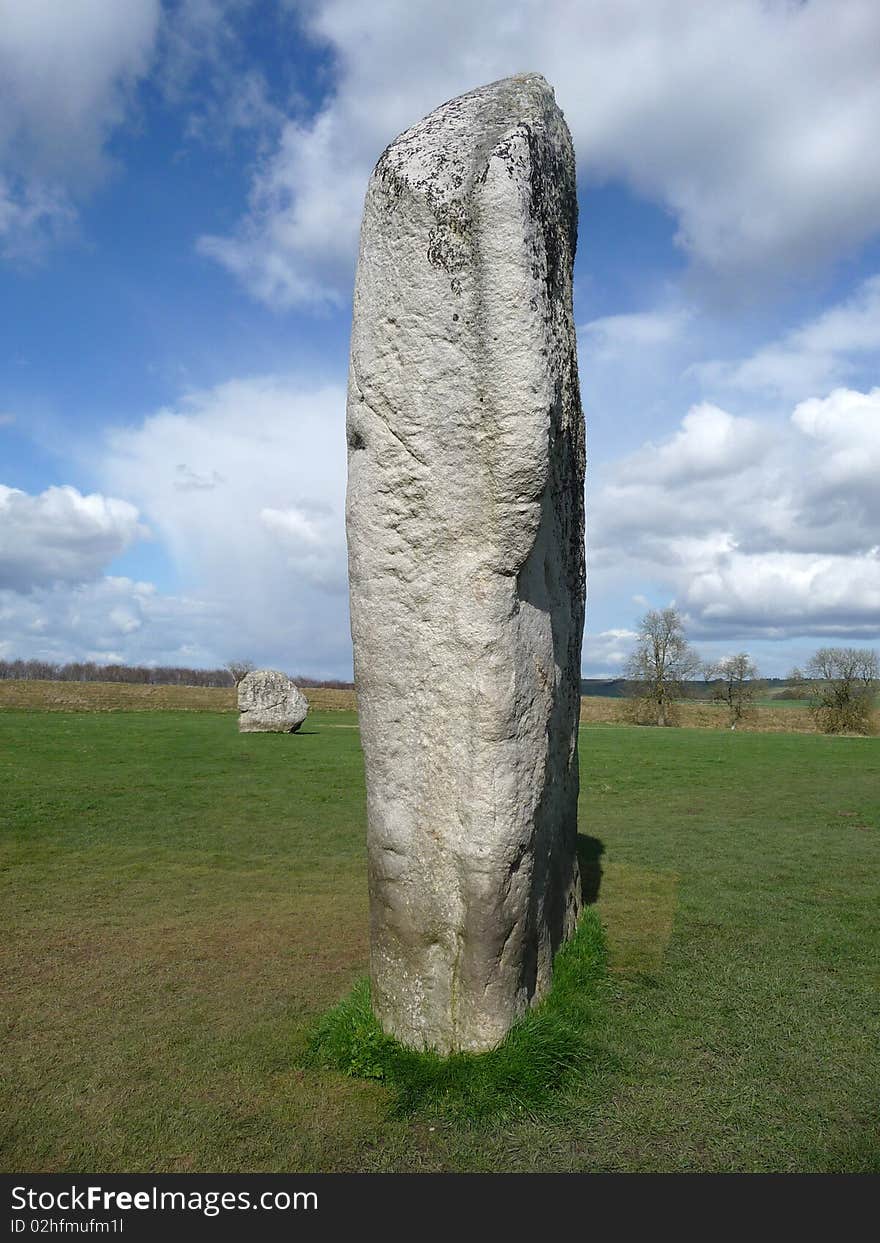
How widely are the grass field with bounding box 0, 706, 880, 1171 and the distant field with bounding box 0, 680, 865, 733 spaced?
82.4ft

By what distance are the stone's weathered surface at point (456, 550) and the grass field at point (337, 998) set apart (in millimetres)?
853

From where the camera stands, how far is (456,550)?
4.98 meters

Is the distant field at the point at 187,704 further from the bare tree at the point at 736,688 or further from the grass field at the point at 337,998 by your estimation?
the grass field at the point at 337,998

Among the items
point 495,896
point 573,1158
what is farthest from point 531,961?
point 573,1158

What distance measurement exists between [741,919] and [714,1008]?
2.47 m

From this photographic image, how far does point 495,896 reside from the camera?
4926 mm

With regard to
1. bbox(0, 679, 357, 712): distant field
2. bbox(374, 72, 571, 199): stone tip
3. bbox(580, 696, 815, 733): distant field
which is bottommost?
bbox(580, 696, 815, 733): distant field

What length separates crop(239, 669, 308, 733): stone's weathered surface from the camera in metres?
26.9

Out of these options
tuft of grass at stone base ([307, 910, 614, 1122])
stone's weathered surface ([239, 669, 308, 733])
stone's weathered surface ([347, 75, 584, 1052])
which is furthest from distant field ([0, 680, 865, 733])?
stone's weathered surface ([347, 75, 584, 1052])

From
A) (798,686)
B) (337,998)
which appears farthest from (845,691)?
(337,998)

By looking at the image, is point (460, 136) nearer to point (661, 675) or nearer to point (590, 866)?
point (590, 866)

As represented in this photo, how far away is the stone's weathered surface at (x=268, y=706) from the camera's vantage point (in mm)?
26938

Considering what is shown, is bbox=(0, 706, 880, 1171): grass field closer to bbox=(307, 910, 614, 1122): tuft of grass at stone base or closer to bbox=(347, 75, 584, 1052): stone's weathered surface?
bbox=(307, 910, 614, 1122): tuft of grass at stone base

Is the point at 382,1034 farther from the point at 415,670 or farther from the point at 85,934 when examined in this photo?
the point at 85,934
